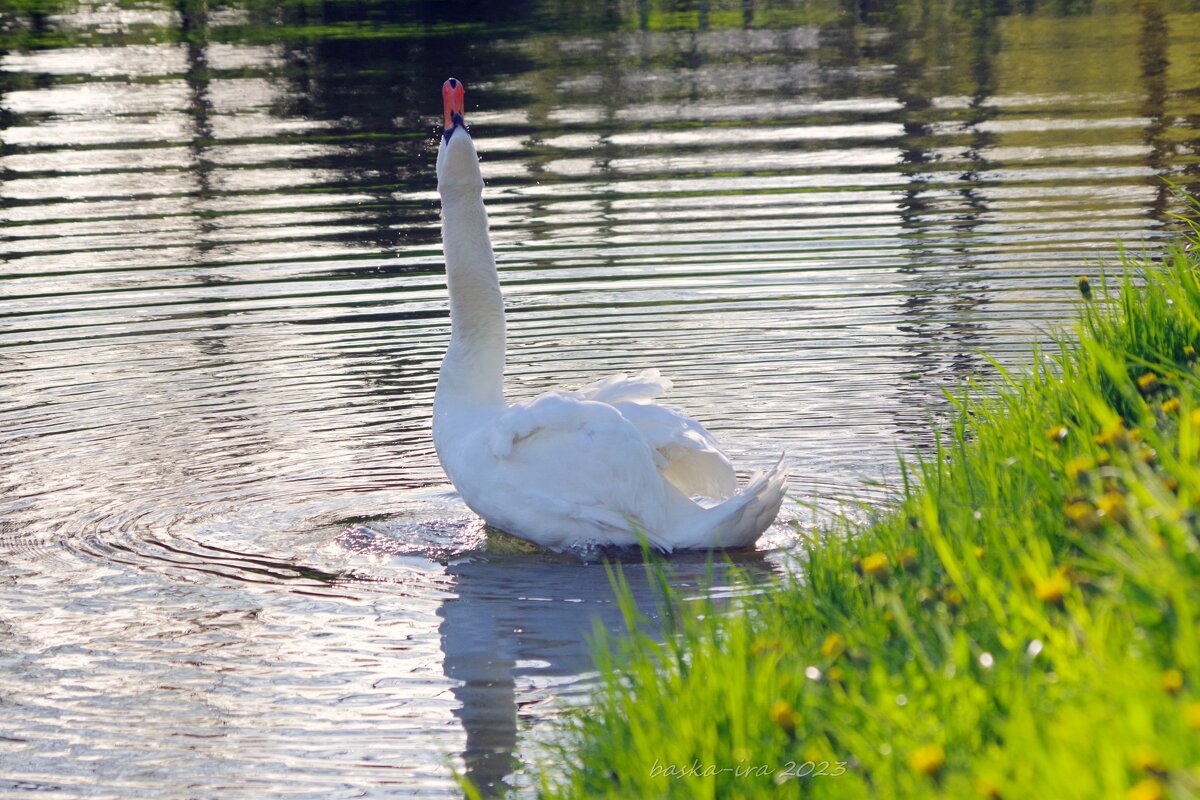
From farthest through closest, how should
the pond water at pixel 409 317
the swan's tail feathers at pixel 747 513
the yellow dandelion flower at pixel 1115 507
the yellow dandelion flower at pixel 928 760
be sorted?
1. the swan's tail feathers at pixel 747 513
2. the pond water at pixel 409 317
3. the yellow dandelion flower at pixel 1115 507
4. the yellow dandelion flower at pixel 928 760

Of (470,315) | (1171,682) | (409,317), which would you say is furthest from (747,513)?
(409,317)

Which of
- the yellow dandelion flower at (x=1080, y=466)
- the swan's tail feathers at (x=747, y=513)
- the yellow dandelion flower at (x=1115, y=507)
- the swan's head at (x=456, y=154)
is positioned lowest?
the swan's tail feathers at (x=747, y=513)

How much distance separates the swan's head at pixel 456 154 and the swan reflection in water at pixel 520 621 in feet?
5.31

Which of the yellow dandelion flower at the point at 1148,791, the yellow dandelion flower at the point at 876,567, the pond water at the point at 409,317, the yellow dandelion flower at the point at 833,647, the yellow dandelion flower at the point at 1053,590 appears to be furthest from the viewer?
the pond water at the point at 409,317

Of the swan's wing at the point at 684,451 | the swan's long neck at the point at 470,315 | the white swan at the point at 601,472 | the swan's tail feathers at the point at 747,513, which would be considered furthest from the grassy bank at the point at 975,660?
the swan's long neck at the point at 470,315

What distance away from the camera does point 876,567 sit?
4207 mm

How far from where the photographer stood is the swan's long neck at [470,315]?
7449mm

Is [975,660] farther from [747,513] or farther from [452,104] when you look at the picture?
[452,104]

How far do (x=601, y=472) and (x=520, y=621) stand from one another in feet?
2.58

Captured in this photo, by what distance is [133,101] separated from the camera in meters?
21.7

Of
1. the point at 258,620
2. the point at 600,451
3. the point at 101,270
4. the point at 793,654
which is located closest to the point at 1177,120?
the point at 101,270

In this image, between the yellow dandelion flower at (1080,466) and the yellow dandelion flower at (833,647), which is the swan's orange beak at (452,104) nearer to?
the yellow dandelion flower at (1080,466)

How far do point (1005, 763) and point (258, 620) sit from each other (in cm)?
395

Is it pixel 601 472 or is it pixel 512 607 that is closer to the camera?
pixel 512 607
